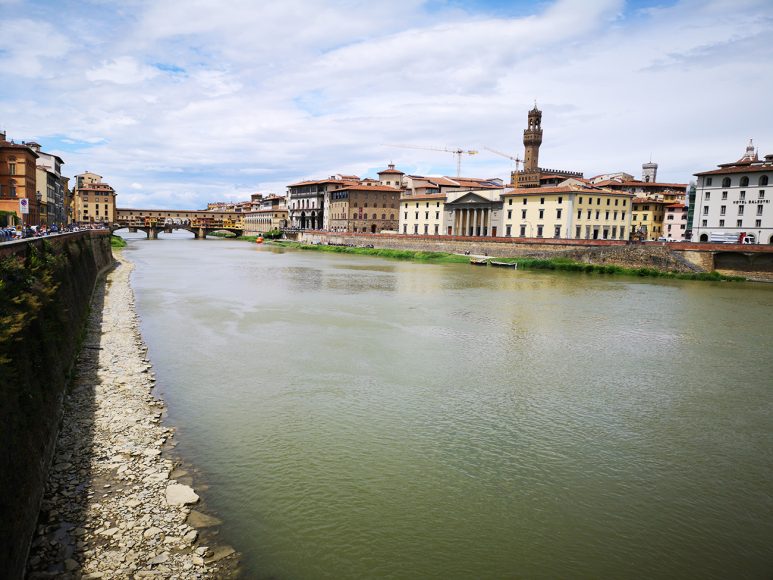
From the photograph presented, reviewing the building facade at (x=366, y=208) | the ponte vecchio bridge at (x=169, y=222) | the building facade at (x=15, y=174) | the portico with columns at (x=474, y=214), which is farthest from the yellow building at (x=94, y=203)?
the portico with columns at (x=474, y=214)

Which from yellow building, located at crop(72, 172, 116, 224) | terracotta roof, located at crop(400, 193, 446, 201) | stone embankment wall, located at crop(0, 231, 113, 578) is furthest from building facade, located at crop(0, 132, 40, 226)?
yellow building, located at crop(72, 172, 116, 224)

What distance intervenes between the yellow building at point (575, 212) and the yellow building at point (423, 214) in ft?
53.9

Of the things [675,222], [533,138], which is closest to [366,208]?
[533,138]

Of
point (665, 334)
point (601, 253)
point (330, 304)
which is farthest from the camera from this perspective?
point (601, 253)

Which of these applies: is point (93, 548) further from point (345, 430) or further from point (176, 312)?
point (176, 312)

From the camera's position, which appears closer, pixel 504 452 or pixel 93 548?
pixel 93 548

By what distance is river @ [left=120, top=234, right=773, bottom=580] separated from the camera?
7852 mm

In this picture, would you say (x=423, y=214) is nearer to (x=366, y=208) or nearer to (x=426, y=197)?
(x=426, y=197)

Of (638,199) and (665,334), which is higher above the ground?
(638,199)

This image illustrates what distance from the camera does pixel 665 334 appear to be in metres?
23.1

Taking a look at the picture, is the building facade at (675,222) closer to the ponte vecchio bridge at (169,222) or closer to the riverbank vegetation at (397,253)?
the riverbank vegetation at (397,253)

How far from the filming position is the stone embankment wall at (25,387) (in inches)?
259

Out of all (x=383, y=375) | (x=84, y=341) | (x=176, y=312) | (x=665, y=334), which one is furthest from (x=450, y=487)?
(x=176, y=312)

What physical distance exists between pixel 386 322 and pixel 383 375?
841cm
